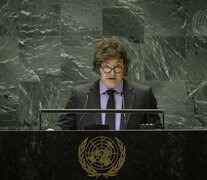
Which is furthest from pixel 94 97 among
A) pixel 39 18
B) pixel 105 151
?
pixel 39 18

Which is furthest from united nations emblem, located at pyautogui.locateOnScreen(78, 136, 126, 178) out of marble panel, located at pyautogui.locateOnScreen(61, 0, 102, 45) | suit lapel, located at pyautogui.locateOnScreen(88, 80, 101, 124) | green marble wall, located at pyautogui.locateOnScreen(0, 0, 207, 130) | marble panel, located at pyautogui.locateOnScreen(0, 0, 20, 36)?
marble panel, located at pyautogui.locateOnScreen(0, 0, 20, 36)

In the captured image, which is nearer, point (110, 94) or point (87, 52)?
point (110, 94)

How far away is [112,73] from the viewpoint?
3.10m

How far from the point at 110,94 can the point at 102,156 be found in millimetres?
1227

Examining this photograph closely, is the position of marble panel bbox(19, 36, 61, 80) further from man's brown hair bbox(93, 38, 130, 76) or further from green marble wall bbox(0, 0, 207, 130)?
man's brown hair bbox(93, 38, 130, 76)

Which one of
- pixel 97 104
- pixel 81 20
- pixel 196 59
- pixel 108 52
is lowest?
pixel 97 104

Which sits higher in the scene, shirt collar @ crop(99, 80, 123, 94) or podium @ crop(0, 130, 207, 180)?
shirt collar @ crop(99, 80, 123, 94)

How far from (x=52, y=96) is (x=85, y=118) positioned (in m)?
1.84

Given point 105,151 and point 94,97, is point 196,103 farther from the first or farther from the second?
point 105,151

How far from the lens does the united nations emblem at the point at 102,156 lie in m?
1.93

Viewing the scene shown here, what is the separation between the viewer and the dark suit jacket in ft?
9.66

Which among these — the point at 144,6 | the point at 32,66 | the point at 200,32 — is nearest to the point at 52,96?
the point at 32,66

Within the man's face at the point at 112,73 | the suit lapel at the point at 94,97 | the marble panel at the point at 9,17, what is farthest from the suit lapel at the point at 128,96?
the marble panel at the point at 9,17

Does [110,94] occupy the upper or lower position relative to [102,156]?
upper
